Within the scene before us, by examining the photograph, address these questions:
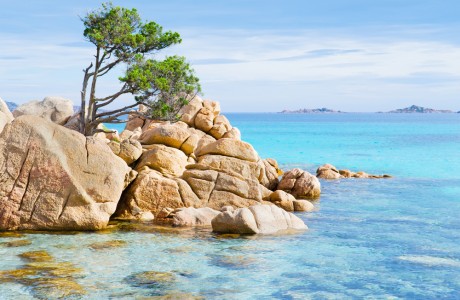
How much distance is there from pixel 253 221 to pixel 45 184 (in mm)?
8102

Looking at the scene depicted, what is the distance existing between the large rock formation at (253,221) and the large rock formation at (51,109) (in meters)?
16.7

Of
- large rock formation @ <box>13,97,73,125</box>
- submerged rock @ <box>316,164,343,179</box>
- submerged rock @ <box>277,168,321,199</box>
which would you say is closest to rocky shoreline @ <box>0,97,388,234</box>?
submerged rock @ <box>277,168,321,199</box>

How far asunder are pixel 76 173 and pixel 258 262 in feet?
27.7

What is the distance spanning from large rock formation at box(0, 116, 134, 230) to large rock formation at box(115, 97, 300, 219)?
2.84 m

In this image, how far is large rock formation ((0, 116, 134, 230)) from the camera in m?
23.4

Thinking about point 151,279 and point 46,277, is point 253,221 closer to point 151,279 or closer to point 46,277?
point 151,279

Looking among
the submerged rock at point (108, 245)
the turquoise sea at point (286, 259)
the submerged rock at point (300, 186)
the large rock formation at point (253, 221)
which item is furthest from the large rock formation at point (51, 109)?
the submerged rock at point (108, 245)

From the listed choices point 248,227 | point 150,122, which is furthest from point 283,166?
point 248,227

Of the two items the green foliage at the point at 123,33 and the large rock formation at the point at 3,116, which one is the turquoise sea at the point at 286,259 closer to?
the large rock formation at the point at 3,116

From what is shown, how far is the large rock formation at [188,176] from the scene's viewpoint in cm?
2698

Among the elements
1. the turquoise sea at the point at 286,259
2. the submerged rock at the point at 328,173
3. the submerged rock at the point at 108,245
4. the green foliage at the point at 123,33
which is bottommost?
the turquoise sea at the point at 286,259

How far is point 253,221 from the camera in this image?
24.0m

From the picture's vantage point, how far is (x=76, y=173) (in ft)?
78.7

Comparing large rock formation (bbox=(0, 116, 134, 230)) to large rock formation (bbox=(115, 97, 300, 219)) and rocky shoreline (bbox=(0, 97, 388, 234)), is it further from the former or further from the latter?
large rock formation (bbox=(115, 97, 300, 219))
